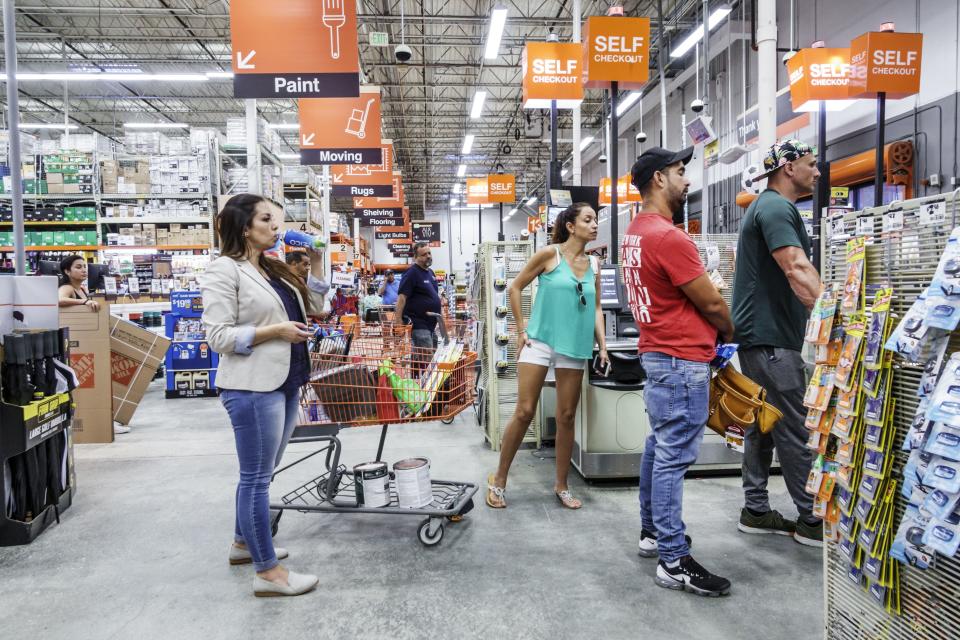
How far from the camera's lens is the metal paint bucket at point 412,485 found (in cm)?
288

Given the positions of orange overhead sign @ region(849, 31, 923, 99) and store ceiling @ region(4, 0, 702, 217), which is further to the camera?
store ceiling @ region(4, 0, 702, 217)

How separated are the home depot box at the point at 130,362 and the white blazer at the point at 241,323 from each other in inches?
161

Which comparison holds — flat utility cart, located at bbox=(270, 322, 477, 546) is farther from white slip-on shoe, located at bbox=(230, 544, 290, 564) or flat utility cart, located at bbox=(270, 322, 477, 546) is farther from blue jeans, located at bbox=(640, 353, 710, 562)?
Answer: blue jeans, located at bbox=(640, 353, 710, 562)

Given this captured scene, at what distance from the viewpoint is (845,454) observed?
163 cm

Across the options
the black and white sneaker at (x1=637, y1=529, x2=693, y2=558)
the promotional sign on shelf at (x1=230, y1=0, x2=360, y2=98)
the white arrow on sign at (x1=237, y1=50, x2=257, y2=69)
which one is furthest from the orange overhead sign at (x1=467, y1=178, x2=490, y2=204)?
the black and white sneaker at (x1=637, y1=529, x2=693, y2=558)

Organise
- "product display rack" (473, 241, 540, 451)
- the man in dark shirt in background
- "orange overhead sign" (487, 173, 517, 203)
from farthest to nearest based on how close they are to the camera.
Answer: "orange overhead sign" (487, 173, 517, 203) → the man in dark shirt in background → "product display rack" (473, 241, 540, 451)

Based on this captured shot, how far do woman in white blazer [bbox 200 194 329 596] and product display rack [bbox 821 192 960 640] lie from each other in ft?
6.20

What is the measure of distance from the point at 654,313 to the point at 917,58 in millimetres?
6727

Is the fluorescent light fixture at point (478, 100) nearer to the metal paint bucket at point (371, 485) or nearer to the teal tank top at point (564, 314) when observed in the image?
the teal tank top at point (564, 314)

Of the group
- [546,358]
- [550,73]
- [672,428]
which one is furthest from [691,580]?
[550,73]

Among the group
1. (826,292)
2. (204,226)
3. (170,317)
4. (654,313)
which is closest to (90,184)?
(204,226)

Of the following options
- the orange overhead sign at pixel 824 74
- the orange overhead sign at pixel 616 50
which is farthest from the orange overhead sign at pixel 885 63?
the orange overhead sign at pixel 616 50

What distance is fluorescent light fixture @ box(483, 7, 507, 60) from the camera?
28.6ft

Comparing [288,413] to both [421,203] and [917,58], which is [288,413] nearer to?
[917,58]
